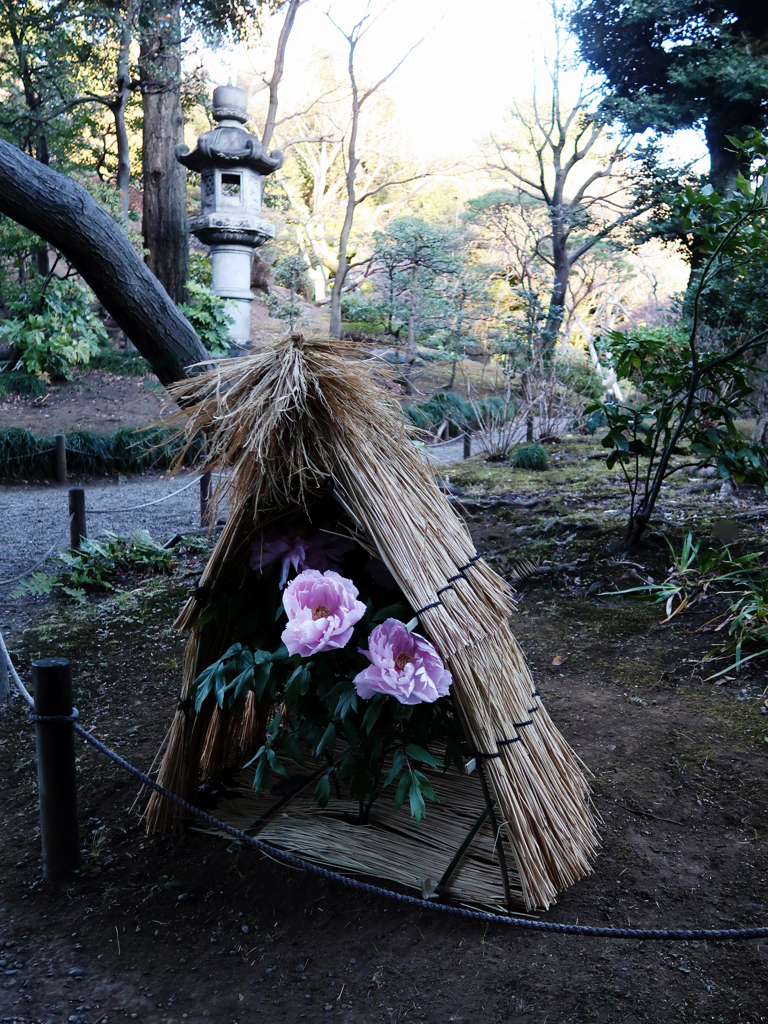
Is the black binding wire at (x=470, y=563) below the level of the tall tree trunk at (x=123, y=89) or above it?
below

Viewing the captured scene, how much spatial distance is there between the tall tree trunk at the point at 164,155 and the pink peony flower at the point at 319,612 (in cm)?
1004

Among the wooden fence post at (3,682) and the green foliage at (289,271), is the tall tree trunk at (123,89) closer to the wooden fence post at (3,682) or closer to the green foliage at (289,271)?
the green foliage at (289,271)

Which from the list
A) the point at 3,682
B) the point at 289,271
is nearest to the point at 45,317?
the point at 3,682

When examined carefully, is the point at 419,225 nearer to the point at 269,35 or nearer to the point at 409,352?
the point at 409,352

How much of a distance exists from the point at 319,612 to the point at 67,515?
6158 millimetres

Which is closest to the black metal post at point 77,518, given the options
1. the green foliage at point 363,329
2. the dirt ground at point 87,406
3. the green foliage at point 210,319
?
the green foliage at point 210,319

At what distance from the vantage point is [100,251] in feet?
13.7

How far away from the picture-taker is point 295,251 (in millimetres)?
20828

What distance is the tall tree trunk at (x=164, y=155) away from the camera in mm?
10812

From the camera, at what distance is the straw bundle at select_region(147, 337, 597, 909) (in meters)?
1.72

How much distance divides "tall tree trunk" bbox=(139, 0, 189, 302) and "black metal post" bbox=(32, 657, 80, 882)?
9768 mm

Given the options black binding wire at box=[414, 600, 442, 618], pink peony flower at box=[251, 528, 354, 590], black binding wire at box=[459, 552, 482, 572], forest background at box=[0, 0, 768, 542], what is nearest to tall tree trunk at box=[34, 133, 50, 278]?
forest background at box=[0, 0, 768, 542]

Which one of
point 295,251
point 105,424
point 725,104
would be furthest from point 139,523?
point 295,251

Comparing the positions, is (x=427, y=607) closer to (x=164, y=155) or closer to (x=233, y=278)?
(x=233, y=278)
